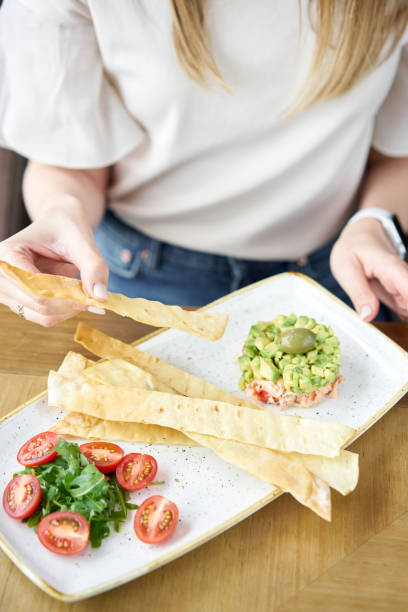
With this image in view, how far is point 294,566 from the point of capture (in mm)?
901

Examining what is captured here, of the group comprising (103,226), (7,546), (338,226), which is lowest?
(103,226)

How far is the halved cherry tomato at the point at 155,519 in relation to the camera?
0.89 m

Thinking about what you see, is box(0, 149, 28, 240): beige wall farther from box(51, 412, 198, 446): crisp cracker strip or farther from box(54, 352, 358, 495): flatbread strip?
box(51, 412, 198, 446): crisp cracker strip

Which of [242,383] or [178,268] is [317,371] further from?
[178,268]

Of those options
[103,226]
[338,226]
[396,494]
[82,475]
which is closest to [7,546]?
[82,475]

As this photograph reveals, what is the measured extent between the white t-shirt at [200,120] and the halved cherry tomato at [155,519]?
34.4 inches

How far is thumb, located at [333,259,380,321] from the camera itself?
1.25 m

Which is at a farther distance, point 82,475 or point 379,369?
point 379,369

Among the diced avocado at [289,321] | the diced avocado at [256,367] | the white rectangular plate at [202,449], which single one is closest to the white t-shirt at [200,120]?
the white rectangular plate at [202,449]

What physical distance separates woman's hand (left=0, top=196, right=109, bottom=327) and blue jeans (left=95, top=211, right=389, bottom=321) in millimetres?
503

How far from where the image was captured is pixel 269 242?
1.67 m

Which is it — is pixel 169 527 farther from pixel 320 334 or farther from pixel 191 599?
pixel 320 334

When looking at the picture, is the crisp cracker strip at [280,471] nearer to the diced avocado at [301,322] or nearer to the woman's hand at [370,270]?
Answer: the diced avocado at [301,322]

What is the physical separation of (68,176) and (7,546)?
95 cm
